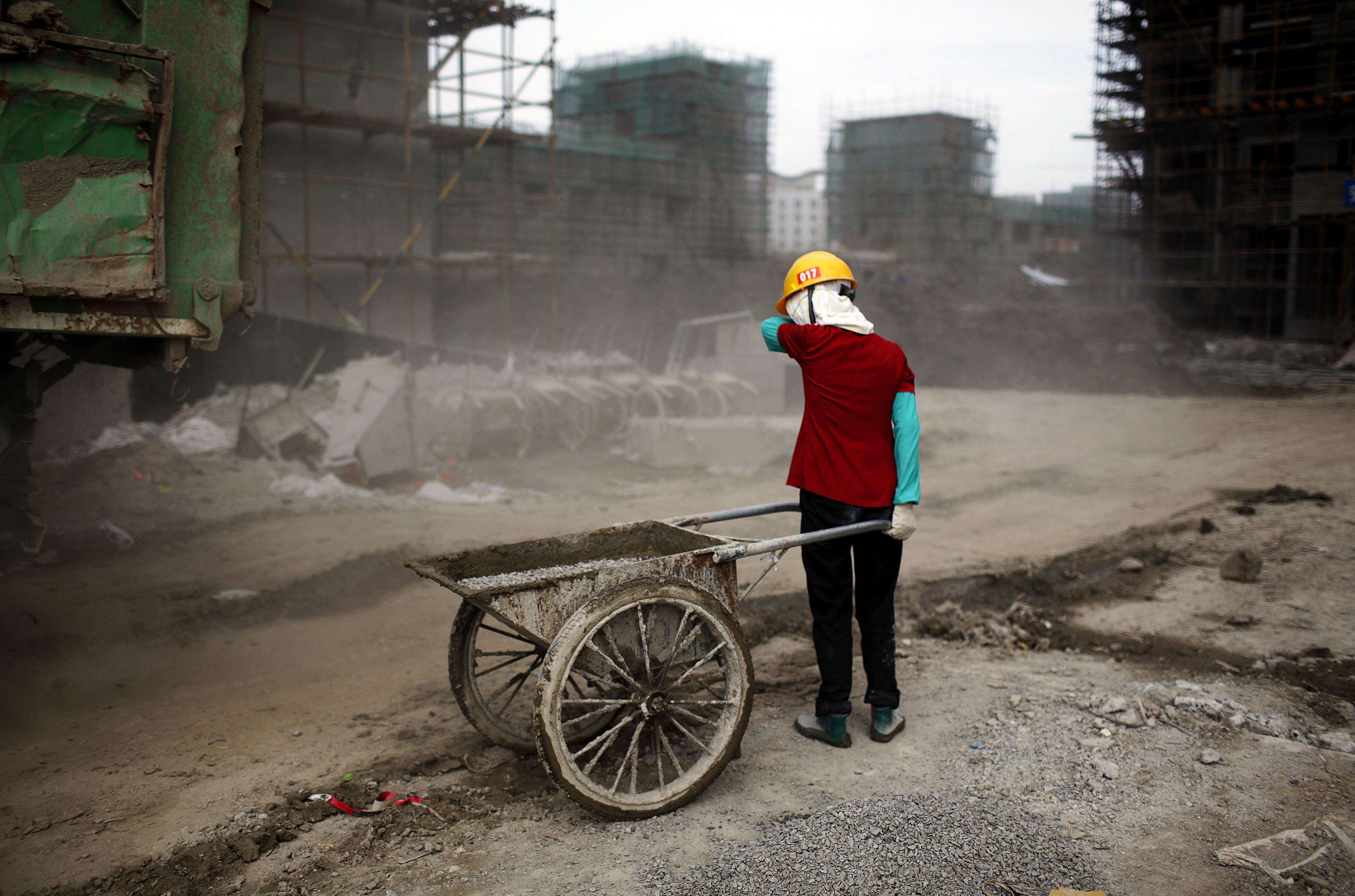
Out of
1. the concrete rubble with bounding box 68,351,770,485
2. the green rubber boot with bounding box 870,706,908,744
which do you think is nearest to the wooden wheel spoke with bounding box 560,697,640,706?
the green rubber boot with bounding box 870,706,908,744

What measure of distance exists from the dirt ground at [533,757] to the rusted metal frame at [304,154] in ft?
16.8

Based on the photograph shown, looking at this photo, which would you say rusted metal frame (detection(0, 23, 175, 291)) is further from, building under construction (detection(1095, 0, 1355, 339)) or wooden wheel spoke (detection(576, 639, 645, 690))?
building under construction (detection(1095, 0, 1355, 339))

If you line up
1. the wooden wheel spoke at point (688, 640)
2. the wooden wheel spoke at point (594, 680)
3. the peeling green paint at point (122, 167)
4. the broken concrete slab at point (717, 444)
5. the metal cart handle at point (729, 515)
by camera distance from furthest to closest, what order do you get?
the broken concrete slab at point (717, 444)
the metal cart handle at point (729, 515)
the peeling green paint at point (122, 167)
the wooden wheel spoke at point (688, 640)
the wooden wheel spoke at point (594, 680)

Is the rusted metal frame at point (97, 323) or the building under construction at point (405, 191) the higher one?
the building under construction at point (405, 191)

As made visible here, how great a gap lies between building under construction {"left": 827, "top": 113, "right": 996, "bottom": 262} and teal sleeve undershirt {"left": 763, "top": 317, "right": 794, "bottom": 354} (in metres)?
31.8

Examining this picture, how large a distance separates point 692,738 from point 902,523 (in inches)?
43.8

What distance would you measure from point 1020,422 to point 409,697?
10.9 m

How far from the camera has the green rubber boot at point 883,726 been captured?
360cm

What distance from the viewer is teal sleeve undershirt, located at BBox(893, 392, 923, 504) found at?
343 cm

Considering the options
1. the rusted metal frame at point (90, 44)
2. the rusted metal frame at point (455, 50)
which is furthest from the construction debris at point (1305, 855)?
the rusted metal frame at point (455, 50)

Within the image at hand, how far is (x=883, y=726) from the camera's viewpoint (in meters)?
3.61

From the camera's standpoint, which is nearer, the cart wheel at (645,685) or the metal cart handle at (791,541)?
the cart wheel at (645,685)

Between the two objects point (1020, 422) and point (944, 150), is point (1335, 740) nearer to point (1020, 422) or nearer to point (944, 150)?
point (1020, 422)

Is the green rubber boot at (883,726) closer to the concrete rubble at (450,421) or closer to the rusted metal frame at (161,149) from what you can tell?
the rusted metal frame at (161,149)
